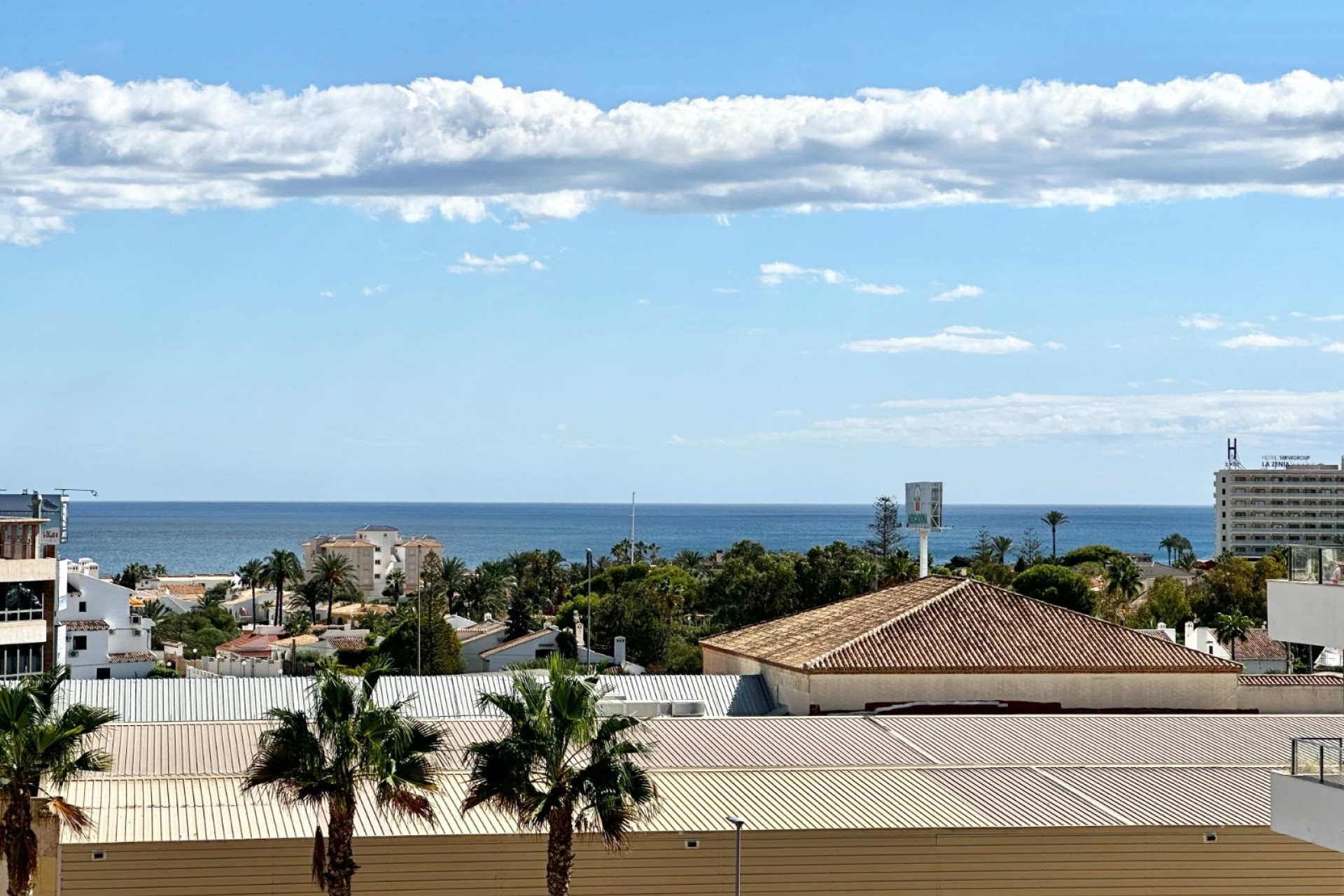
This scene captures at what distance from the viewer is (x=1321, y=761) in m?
21.4

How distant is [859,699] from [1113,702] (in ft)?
24.5

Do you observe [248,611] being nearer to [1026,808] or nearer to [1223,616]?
[1223,616]

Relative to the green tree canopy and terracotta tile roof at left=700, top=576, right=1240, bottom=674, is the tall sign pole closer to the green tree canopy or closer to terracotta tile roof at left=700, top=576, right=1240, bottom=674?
the green tree canopy

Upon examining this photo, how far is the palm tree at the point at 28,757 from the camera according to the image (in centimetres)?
2673

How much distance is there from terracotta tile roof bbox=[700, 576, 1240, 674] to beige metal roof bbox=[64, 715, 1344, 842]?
168 inches

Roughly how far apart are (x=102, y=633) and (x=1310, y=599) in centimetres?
8866

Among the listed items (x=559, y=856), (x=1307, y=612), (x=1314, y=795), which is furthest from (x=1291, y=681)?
(x=1314, y=795)

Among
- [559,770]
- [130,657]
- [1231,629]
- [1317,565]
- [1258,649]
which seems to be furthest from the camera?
[1258,649]

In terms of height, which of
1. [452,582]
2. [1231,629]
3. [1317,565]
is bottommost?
[452,582]

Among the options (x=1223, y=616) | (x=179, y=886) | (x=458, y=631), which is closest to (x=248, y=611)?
(x=458, y=631)

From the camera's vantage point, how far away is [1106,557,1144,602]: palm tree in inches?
5226

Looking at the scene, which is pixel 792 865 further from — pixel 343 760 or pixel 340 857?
pixel 343 760

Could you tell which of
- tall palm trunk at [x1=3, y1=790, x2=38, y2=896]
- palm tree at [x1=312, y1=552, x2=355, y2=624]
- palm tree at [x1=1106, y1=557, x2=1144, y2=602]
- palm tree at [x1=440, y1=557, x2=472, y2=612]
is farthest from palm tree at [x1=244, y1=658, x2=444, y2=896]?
palm tree at [x1=440, y1=557, x2=472, y2=612]

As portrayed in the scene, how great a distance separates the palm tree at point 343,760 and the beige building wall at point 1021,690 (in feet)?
72.7
